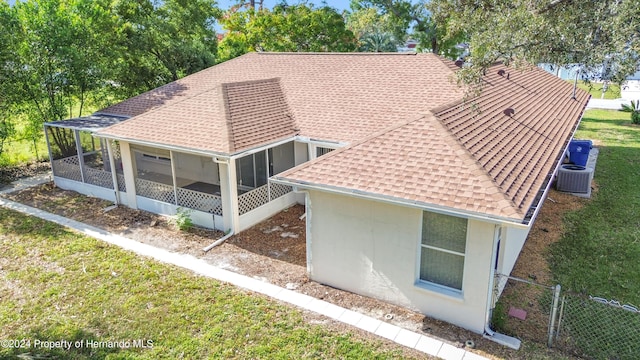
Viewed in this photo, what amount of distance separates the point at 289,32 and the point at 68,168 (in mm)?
18401

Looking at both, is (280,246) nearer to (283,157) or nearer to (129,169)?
(283,157)

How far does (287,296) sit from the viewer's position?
9.44 m

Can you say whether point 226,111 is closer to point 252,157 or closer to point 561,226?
point 252,157

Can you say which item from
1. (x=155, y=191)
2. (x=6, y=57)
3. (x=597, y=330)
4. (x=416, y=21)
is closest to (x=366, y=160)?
(x=597, y=330)

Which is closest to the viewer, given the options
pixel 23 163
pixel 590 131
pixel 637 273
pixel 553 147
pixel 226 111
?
pixel 637 273

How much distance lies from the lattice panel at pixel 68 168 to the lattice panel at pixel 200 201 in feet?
19.3

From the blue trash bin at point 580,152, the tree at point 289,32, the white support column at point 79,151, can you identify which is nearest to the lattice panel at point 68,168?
the white support column at point 79,151

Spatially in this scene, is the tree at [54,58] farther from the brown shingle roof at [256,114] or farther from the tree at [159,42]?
the brown shingle roof at [256,114]

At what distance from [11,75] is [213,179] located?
9.33 m

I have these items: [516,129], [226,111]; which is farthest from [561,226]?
[226,111]

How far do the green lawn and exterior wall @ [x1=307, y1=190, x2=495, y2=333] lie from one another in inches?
135

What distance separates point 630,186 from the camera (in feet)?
54.7

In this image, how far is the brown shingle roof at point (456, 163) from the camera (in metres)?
7.78

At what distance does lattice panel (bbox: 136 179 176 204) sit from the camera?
14151 millimetres
